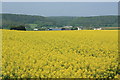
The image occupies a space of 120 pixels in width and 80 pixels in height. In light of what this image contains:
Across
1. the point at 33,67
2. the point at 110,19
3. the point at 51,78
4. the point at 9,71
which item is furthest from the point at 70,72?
the point at 110,19

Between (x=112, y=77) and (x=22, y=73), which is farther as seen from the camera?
(x=112, y=77)

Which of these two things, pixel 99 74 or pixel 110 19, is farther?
pixel 110 19

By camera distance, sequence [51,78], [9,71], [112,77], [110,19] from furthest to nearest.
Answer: [110,19], [112,77], [9,71], [51,78]

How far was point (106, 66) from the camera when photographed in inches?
326

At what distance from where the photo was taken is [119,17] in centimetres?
12700

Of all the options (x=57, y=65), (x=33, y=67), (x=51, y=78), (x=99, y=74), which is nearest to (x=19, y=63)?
(x=33, y=67)

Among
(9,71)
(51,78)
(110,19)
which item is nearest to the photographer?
(51,78)

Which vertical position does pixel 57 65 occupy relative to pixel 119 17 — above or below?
below

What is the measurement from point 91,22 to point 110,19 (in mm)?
10757

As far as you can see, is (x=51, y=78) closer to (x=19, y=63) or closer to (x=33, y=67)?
(x=33, y=67)

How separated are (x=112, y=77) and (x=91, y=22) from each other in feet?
408

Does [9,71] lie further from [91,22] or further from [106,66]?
[91,22]

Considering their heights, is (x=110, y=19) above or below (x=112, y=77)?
above

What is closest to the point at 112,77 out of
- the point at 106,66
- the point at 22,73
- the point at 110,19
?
the point at 106,66
